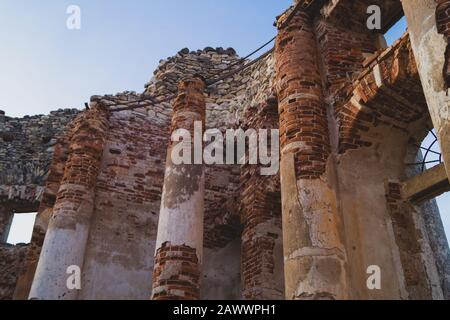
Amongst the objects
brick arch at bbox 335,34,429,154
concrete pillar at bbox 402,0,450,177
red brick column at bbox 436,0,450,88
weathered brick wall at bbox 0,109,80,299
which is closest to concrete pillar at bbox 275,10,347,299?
brick arch at bbox 335,34,429,154

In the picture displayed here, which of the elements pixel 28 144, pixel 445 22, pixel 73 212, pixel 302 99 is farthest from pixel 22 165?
pixel 445 22

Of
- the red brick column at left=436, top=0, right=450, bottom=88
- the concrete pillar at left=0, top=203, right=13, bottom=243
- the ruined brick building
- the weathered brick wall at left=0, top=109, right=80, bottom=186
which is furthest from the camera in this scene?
the weathered brick wall at left=0, top=109, right=80, bottom=186

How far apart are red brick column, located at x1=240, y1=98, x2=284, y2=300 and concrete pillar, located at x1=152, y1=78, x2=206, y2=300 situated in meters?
1.30

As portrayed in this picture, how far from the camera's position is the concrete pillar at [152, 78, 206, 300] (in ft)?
19.4

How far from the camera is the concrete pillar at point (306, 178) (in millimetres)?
4602

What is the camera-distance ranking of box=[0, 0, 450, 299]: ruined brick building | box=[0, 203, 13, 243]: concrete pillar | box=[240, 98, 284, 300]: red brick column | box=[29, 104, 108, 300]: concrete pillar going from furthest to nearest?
box=[0, 203, 13, 243]: concrete pillar, box=[29, 104, 108, 300]: concrete pillar, box=[240, 98, 284, 300]: red brick column, box=[0, 0, 450, 299]: ruined brick building

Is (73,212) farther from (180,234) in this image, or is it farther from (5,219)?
(5,219)

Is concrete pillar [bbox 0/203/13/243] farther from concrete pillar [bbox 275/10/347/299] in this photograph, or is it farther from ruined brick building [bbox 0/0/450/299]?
concrete pillar [bbox 275/10/347/299]

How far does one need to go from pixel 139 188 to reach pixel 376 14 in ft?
19.2

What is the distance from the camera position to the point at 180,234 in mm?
6285

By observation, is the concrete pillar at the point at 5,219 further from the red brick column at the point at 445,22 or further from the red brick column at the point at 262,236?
the red brick column at the point at 445,22

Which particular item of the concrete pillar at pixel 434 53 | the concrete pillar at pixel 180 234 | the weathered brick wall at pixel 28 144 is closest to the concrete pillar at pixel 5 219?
the weathered brick wall at pixel 28 144
